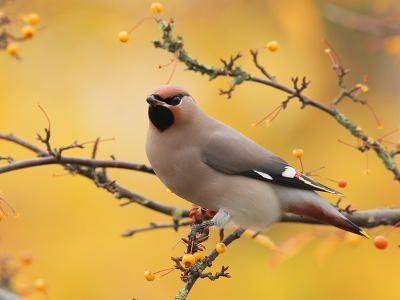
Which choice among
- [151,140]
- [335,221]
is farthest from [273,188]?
[151,140]

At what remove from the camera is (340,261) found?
250 inches

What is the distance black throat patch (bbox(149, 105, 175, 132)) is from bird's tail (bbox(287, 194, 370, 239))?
883 mm

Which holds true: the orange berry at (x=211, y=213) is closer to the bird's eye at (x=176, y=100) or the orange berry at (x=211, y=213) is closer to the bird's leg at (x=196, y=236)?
the bird's leg at (x=196, y=236)

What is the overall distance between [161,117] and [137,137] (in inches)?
87.5

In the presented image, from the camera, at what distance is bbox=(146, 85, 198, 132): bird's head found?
3.33 metres

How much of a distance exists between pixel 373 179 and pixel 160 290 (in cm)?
232

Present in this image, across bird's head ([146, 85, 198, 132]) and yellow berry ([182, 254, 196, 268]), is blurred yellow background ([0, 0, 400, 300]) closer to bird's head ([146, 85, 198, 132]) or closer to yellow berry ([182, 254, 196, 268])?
bird's head ([146, 85, 198, 132])

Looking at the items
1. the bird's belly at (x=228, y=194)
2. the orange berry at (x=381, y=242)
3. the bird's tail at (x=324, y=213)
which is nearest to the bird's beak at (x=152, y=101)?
the bird's belly at (x=228, y=194)

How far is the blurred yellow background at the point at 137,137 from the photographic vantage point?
5453 millimetres

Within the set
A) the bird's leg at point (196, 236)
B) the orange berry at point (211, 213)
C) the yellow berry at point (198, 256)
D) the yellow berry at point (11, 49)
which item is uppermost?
the yellow berry at point (11, 49)

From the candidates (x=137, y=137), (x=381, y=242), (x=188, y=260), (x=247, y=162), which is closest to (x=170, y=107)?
(x=247, y=162)

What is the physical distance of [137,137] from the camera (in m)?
5.66

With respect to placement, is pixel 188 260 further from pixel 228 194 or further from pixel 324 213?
pixel 324 213

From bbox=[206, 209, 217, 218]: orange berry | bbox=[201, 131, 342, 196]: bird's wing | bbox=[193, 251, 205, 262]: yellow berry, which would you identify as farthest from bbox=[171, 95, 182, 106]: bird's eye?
bbox=[193, 251, 205, 262]: yellow berry
